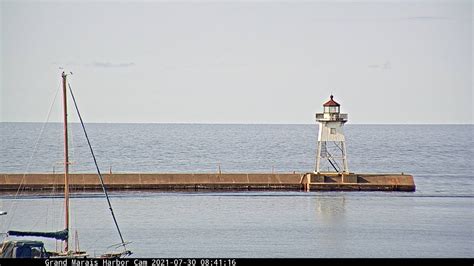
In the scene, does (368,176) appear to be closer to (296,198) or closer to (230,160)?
(296,198)

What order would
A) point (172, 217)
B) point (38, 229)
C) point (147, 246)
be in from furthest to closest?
point (172, 217) < point (38, 229) < point (147, 246)

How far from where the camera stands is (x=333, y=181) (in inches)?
2208

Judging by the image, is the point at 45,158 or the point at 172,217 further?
the point at 45,158

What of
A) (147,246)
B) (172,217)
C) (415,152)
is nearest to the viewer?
(147,246)

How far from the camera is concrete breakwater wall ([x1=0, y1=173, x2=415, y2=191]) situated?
56000 millimetres

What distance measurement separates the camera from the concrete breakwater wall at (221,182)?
56000 millimetres

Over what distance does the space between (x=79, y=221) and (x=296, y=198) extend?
46.6ft

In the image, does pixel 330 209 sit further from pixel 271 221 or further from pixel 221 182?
pixel 221 182

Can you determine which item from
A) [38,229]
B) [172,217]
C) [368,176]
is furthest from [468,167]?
[38,229]

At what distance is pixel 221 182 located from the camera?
188 ft
